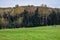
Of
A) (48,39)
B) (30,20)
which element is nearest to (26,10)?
(30,20)

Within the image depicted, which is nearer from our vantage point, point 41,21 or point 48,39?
point 48,39

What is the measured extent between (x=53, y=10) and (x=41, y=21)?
10.1 m

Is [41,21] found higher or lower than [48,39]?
lower

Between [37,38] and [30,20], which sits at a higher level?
[37,38]

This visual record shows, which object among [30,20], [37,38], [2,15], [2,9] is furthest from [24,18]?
[37,38]

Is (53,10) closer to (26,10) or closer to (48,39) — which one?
(26,10)

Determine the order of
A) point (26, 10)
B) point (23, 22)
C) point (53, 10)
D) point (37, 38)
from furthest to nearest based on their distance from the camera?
1. point (26, 10)
2. point (53, 10)
3. point (23, 22)
4. point (37, 38)

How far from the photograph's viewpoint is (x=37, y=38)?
23.2 meters

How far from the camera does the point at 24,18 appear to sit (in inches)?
2493

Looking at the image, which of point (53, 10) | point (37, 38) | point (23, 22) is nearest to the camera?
point (37, 38)

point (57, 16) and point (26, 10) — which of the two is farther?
point (26, 10)

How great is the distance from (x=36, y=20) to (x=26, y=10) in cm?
1418

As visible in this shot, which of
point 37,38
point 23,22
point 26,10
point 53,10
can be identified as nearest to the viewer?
point 37,38

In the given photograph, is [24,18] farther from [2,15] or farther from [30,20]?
[2,15]
